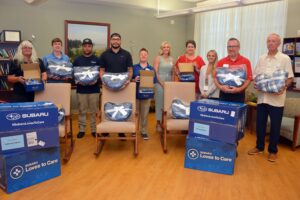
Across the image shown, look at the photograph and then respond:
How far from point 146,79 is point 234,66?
3.92ft

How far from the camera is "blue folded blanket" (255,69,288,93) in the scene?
3029mm

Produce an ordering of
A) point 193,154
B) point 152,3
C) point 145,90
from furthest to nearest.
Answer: point 152,3 < point 145,90 < point 193,154

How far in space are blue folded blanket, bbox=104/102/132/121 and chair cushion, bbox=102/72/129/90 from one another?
243 mm

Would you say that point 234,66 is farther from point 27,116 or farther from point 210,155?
point 27,116

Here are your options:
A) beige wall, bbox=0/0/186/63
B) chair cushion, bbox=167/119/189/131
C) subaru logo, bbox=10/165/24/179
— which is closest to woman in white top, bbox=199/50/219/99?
chair cushion, bbox=167/119/189/131

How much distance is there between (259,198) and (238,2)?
3380mm

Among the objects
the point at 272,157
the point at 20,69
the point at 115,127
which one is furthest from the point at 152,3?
the point at 272,157

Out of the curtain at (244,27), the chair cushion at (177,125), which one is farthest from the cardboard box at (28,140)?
the curtain at (244,27)

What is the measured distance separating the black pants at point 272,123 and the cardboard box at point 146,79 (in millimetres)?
1447

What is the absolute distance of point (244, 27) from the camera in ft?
18.7

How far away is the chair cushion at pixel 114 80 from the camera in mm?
3576

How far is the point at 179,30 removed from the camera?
6.98 m

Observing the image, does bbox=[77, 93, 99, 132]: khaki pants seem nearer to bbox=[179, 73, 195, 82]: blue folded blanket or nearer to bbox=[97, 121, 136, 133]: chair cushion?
bbox=[97, 121, 136, 133]: chair cushion

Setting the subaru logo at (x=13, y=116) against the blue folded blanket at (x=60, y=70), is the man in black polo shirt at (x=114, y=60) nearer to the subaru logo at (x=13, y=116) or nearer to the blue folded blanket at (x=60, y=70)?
the blue folded blanket at (x=60, y=70)
